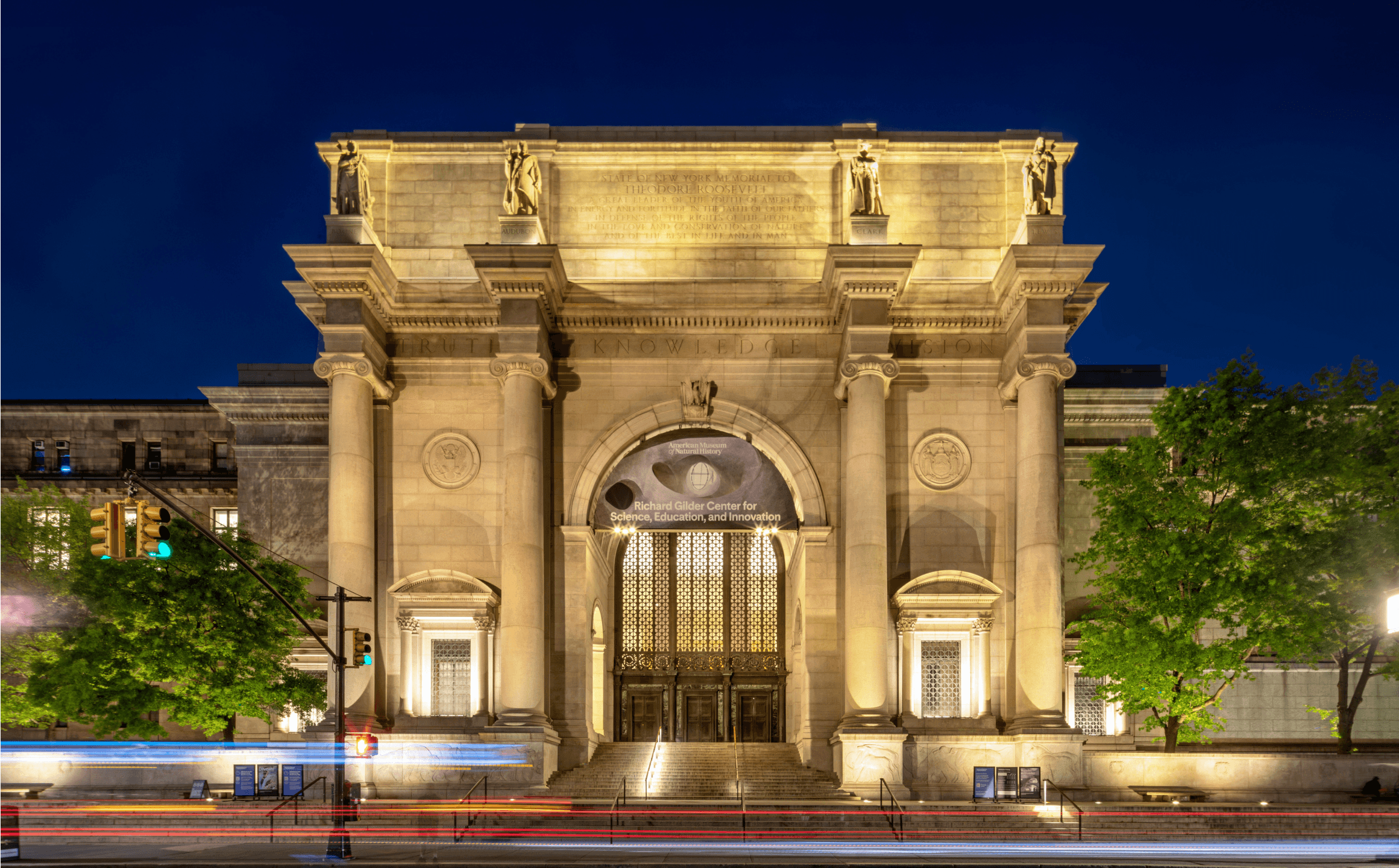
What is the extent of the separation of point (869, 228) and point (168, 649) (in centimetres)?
2386

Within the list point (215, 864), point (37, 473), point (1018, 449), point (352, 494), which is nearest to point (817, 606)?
point (1018, 449)

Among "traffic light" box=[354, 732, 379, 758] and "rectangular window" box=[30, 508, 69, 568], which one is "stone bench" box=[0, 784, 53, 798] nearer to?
"rectangular window" box=[30, 508, 69, 568]

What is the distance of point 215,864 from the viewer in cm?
2178

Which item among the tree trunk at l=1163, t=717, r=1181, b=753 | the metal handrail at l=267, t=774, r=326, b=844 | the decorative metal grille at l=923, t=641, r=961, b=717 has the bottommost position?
the metal handrail at l=267, t=774, r=326, b=844

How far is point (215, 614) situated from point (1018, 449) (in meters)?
24.4

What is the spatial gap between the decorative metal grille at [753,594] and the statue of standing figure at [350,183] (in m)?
21.5

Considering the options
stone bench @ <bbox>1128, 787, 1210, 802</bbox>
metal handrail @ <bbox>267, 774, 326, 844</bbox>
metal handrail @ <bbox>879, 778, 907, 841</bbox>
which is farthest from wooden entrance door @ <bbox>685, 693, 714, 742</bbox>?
stone bench @ <bbox>1128, 787, 1210, 802</bbox>

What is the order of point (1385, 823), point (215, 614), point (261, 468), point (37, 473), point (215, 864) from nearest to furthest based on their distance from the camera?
point (215, 864), point (1385, 823), point (215, 614), point (261, 468), point (37, 473)

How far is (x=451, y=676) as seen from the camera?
3728 cm

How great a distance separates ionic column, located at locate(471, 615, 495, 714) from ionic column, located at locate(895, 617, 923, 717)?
42.8 feet

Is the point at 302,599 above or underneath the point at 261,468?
underneath

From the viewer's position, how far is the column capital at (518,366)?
1404 inches

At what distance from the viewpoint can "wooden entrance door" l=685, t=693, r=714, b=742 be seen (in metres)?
47.2

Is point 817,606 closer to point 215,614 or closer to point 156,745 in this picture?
point 215,614
